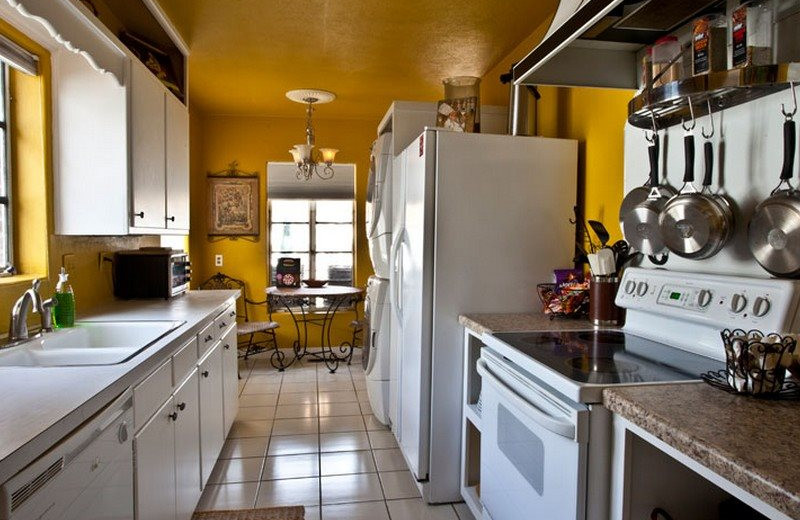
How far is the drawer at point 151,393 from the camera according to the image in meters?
1.49

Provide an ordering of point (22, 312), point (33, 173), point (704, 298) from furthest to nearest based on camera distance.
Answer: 1. point (33, 173)
2. point (22, 312)
3. point (704, 298)

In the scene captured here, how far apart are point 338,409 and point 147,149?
2.07 meters

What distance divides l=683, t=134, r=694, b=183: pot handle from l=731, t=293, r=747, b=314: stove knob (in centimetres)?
40

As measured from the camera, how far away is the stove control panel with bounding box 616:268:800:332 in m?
1.22

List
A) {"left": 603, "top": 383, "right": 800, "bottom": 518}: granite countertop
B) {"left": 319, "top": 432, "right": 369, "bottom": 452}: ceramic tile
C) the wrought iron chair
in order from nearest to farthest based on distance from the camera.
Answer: {"left": 603, "top": 383, "right": 800, "bottom": 518}: granite countertop → {"left": 319, "top": 432, "right": 369, "bottom": 452}: ceramic tile → the wrought iron chair

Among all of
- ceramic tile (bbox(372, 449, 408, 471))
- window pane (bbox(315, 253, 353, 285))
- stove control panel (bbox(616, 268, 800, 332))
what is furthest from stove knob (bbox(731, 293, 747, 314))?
window pane (bbox(315, 253, 353, 285))

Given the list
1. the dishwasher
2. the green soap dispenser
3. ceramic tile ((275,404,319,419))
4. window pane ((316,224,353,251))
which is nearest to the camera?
the dishwasher

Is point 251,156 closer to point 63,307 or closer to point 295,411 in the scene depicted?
point 295,411

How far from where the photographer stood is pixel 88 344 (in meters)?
2.10

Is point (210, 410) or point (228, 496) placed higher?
point (210, 410)

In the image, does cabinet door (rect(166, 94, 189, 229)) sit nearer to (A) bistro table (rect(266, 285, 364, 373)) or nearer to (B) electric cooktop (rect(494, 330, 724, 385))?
(A) bistro table (rect(266, 285, 364, 373))

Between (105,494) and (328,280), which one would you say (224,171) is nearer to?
(328,280)

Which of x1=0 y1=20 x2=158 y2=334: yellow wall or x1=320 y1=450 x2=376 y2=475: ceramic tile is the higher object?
x1=0 y1=20 x2=158 y2=334: yellow wall

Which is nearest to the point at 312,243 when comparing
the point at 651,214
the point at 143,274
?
the point at 143,274
